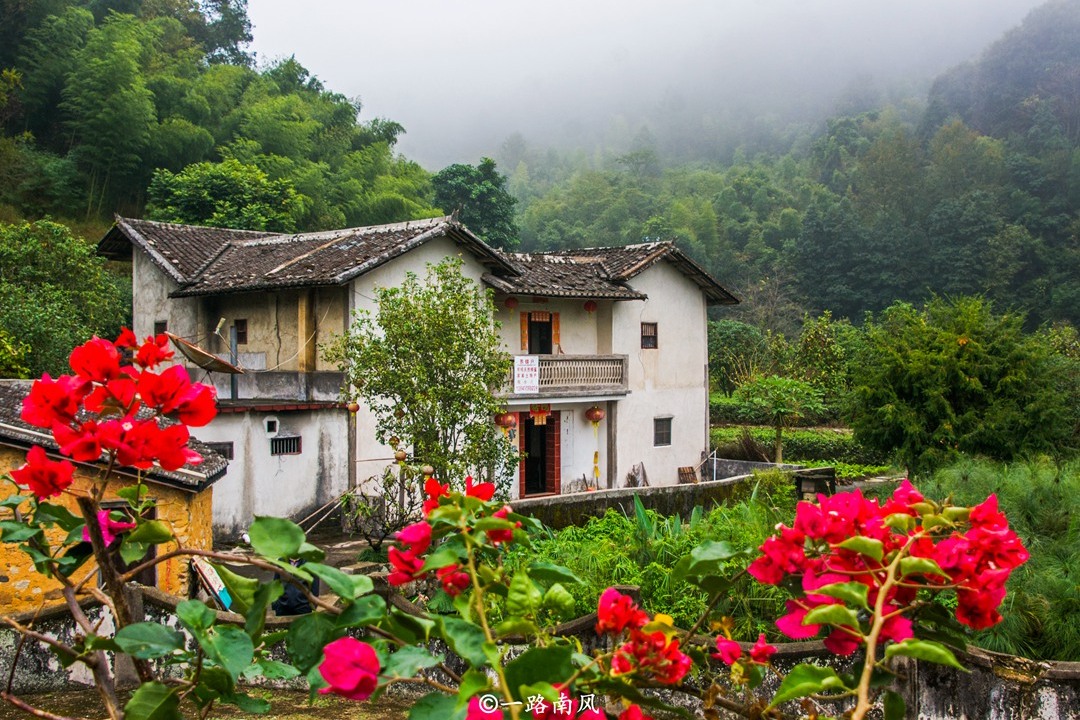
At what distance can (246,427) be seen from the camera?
1560 cm

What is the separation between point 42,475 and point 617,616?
4.18 ft

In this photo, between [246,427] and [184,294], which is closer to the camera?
[246,427]

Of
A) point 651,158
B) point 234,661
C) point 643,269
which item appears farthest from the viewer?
point 651,158

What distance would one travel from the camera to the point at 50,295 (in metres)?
20.5

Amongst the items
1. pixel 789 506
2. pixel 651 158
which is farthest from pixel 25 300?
pixel 651 158

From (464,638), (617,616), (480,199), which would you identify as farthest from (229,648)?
(480,199)

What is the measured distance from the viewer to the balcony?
19.6 meters

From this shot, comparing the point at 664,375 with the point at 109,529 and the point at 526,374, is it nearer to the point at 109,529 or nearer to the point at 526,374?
the point at 526,374

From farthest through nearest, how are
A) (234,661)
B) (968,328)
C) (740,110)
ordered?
(740,110)
(968,328)
(234,661)

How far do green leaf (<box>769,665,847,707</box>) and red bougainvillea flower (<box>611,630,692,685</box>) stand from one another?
0.22 metres

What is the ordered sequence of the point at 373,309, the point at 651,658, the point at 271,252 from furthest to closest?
the point at 271,252
the point at 373,309
the point at 651,658

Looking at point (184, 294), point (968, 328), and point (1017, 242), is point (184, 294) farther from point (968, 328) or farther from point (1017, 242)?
point (1017, 242)

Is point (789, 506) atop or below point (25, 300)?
below

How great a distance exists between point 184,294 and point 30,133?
21.4 m
